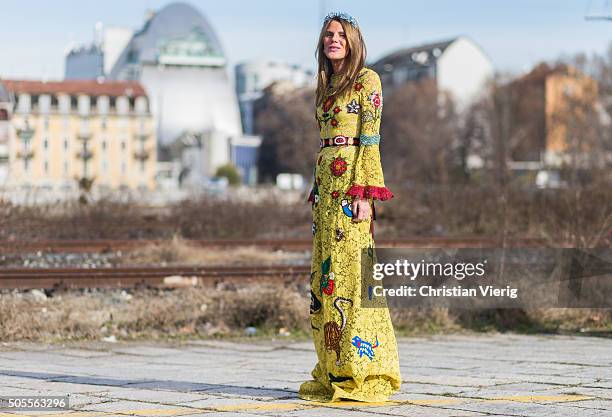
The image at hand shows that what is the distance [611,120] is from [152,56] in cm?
8809

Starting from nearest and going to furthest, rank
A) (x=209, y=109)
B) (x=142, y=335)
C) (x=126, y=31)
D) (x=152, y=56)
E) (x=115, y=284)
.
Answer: (x=142, y=335), (x=115, y=284), (x=126, y=31), (x=152, y=56), (x=209, y=109)

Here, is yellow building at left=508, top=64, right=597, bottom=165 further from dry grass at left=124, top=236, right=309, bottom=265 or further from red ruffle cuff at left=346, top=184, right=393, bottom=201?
red ruffle cuff at left=346, top=184, right=393, bottom=201

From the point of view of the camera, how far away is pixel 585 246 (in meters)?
12.4

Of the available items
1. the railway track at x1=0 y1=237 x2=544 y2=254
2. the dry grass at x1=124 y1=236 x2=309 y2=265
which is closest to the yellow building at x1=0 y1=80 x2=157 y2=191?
the railway track at x1=0 y1=237 x2=544 y2=254

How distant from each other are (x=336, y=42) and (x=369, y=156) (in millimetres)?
675

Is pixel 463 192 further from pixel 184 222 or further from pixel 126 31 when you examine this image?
pixel 126 31

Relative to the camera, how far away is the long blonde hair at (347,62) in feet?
23.9

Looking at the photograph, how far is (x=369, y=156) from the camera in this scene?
7.18 meters

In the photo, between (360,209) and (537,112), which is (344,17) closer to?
(360,209)

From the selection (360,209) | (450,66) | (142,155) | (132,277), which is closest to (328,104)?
(360,209)

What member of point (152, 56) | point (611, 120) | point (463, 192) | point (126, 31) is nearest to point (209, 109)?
point (152, 56)

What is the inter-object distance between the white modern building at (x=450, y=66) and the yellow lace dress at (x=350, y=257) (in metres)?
123

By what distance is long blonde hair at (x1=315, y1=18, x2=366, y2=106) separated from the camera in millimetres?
7297

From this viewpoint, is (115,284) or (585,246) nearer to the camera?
(585,246)
